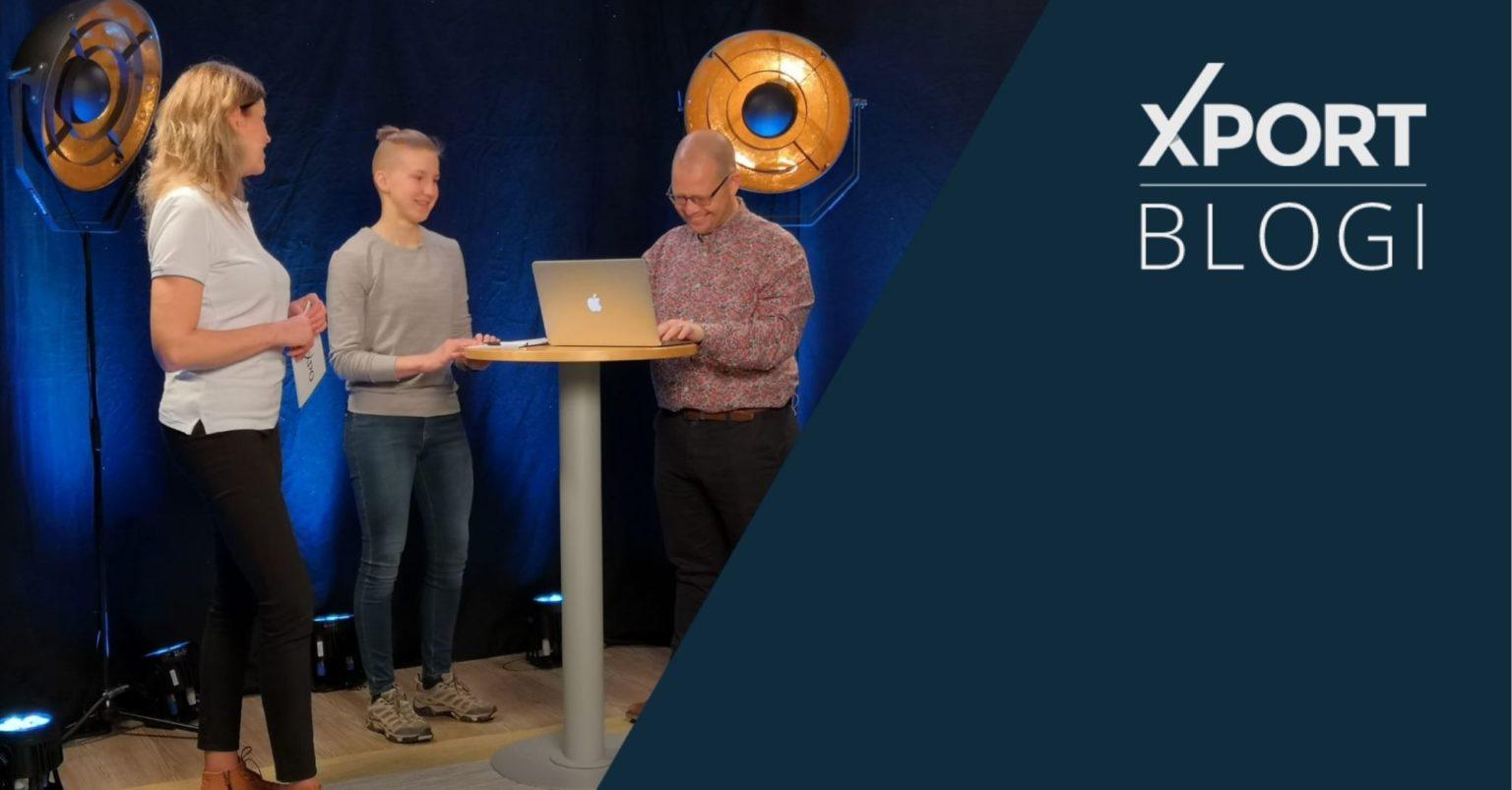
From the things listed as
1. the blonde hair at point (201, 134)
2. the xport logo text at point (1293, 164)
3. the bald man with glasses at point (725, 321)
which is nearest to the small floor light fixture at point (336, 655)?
the bald man with glasses at point (725, 321)

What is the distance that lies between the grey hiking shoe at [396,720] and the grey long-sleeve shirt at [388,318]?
729 millimetres

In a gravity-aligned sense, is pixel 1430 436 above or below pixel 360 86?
below

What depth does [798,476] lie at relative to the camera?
232cm

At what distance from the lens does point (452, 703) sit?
4.07 meters

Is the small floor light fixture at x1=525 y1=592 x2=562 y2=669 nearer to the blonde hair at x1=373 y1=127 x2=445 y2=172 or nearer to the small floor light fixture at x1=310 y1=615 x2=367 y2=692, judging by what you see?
the small floor light fixture at x1=310 y1=615 x2=367 y2=692

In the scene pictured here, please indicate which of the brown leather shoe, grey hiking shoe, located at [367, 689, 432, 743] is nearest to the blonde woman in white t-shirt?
the brown leather shoe

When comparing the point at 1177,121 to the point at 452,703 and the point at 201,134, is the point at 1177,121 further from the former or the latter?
the point at 452,703

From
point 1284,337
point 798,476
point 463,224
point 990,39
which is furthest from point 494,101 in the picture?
point 1284,337

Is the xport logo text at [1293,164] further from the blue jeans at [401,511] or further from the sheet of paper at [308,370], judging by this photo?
the blue jeans at [401,511]

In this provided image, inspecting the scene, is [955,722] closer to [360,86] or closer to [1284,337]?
[1284,337]

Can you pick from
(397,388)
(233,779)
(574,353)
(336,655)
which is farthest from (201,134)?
(336,655)

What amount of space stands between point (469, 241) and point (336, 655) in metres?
1.25

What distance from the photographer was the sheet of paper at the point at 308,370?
296 centimetres

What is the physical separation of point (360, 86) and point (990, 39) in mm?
1756
